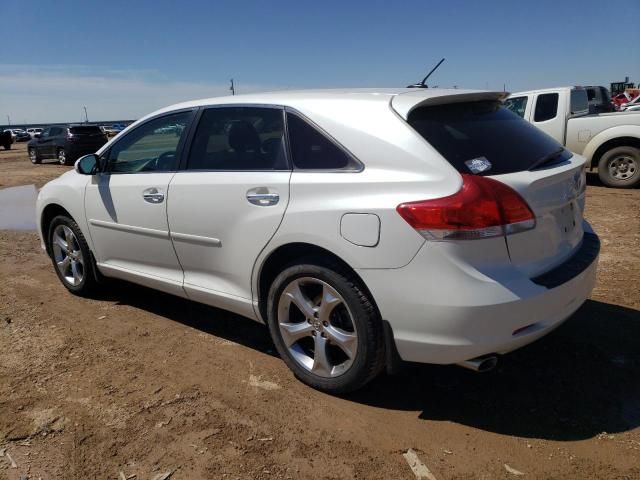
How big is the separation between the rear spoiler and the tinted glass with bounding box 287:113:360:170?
370 mm

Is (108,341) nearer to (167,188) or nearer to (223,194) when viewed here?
(167,188)

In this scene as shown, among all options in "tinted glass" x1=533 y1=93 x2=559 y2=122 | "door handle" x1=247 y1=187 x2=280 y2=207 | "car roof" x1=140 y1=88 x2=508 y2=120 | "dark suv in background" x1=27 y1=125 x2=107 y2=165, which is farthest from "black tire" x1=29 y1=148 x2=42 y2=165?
"door handle" x1=247 y1=187 x2=280 y2=207

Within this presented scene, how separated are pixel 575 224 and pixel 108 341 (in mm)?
3171

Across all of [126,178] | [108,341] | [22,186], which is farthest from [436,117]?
[22,186]

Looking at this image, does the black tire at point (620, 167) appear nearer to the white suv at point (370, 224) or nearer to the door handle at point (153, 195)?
the white suv at point (370, 224)

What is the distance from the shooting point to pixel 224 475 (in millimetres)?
2459

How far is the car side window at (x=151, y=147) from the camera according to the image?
3820mm

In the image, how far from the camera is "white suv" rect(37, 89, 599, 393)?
98.3 inches

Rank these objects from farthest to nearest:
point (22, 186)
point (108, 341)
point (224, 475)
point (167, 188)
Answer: point (22, 186) < point (108, 341) < point (167, 188) < point (224, 475)

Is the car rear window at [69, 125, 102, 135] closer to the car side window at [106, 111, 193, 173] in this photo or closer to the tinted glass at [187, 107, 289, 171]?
the car side window at [106, 111, 193, 173]

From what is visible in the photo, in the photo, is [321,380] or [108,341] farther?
[108,341]

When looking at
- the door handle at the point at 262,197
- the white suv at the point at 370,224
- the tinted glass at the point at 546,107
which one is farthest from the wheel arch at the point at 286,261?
the tinted glass at the point at 546,107

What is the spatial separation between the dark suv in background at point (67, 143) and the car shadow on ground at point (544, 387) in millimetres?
19906

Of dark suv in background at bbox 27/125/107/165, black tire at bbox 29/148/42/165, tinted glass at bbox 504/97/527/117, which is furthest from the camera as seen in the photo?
black tire at bbox 29/148/42/165
